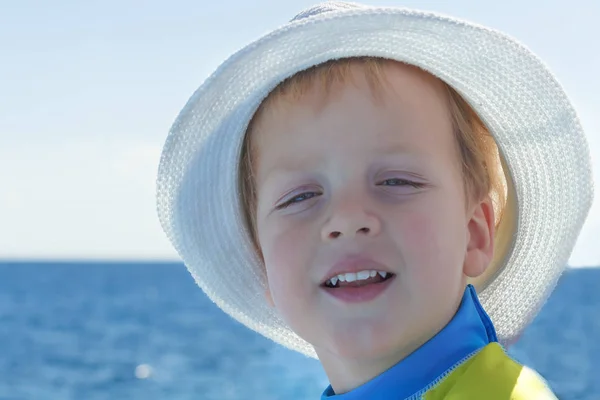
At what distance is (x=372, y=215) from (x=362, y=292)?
145 millimetres

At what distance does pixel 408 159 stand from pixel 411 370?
0.40m

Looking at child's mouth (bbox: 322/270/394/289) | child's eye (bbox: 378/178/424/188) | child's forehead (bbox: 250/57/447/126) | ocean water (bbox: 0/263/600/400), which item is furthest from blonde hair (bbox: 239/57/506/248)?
ocean water (bbox: 0/263/600/400)

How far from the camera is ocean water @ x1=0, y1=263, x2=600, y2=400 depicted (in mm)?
18922

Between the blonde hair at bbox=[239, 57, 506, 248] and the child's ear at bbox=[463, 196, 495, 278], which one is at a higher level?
the blonde hair at bbox=[239, 57, 506, 248]

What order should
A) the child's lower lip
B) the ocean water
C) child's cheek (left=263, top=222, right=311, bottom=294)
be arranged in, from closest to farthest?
the child's lower lip, child's cheek (left=263, top=222, right=311, bottom=294), the ocean water

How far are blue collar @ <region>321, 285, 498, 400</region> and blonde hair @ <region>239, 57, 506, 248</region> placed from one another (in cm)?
27

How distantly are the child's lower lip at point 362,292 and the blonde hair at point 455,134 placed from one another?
12.3 inches

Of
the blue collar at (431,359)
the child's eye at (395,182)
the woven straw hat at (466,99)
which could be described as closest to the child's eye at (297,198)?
the child's eye at (395,182)

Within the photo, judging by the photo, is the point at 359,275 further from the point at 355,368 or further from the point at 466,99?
the point at 466,99

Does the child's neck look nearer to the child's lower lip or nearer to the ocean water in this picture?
the child's lower lip

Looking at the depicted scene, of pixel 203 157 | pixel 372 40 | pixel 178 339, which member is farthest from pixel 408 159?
pixel 178 339

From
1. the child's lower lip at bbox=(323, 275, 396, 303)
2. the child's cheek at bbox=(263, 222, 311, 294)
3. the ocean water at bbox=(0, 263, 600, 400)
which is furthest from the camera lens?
the ocean water at bbox=(0, 263, 600, 400)

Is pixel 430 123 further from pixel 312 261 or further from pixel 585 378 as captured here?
pixel 585 378

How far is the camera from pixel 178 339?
3256 cm
